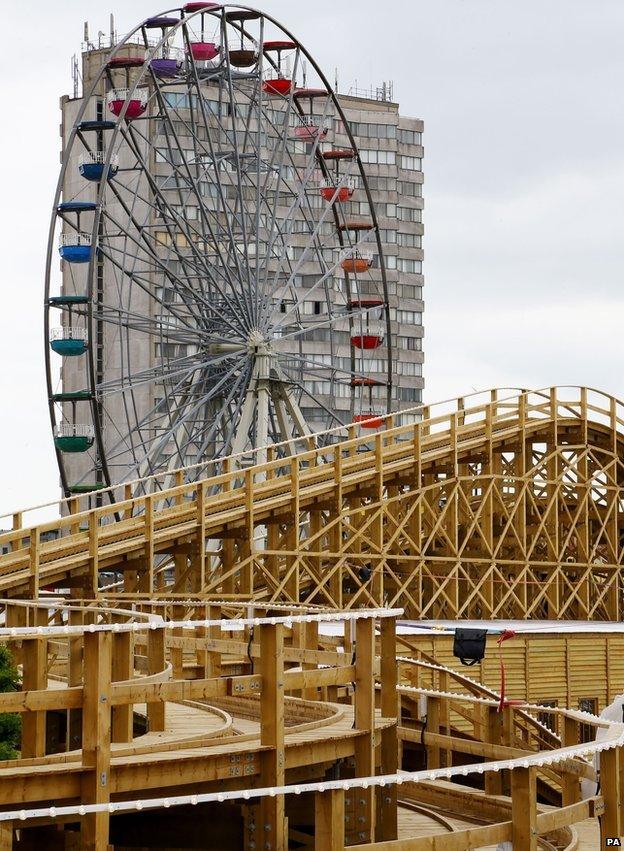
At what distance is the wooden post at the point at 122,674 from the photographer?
12141mm

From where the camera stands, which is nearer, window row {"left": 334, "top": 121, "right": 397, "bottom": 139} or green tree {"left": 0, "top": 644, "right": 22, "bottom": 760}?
green tree {"left": 0, "top": 644, "right": 22, "bottom": 760}

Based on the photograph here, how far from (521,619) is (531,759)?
25.0m

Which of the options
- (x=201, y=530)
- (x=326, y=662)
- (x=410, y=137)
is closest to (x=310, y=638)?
(x=326, y=662)

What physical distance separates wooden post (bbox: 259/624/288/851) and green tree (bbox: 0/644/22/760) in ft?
7.46

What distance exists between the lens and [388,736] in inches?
522

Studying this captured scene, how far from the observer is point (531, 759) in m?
10.1

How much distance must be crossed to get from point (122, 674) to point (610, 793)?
3893 mm

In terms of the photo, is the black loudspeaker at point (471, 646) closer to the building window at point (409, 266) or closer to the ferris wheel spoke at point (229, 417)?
the ferris wheel spoke at point (229, 417)

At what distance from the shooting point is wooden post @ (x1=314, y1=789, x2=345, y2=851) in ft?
31.5

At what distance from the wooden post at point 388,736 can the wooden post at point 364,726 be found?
808mm

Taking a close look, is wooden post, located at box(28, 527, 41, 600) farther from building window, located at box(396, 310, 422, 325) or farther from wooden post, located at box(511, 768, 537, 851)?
building window, located at box(396, 310, 422, 325)

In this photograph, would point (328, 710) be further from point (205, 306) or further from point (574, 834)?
point (205, 306)

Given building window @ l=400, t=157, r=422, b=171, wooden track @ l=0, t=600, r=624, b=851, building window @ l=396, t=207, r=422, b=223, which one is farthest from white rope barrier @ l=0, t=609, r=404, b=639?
building window @ l=400, t=157, r=422, b=171

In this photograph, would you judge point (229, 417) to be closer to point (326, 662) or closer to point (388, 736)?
point (326, 662)
